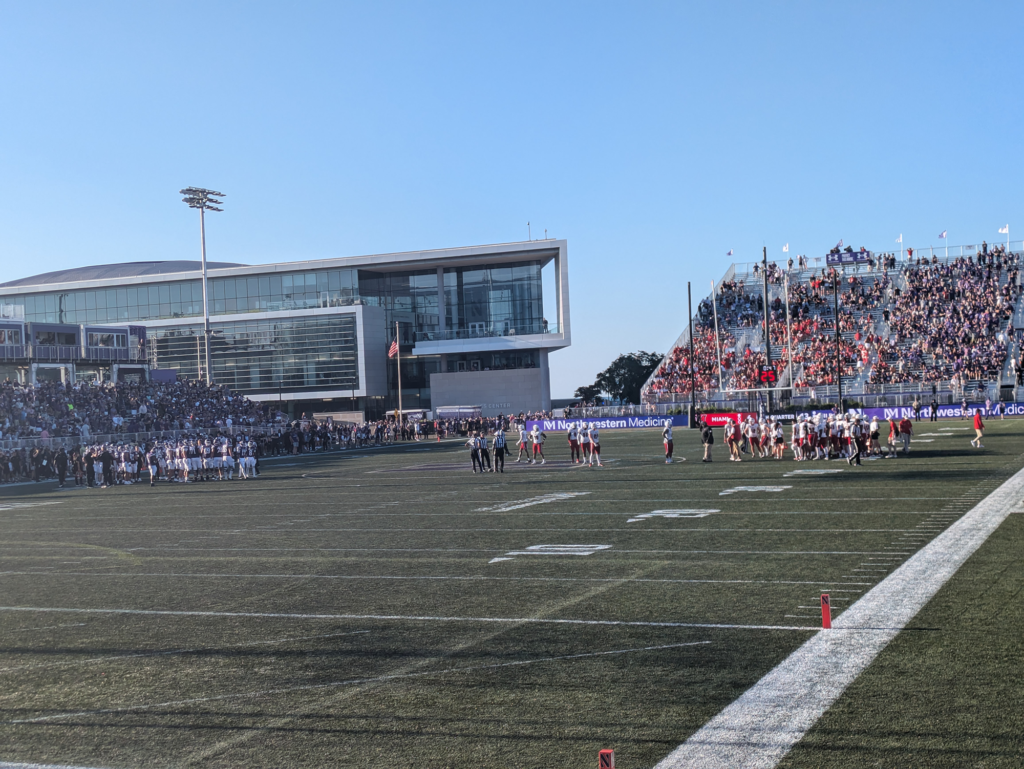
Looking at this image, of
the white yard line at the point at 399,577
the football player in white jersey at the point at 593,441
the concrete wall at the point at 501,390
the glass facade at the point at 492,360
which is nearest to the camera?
the white yard line at the point at 399,577

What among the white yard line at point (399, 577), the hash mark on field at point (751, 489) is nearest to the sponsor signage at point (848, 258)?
the hash mark on field at point (751, 489)

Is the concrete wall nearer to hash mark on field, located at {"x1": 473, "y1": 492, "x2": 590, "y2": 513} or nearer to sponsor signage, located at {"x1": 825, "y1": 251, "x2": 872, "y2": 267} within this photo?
sponsor signage, located at {"x1": 825, "y1": 251, "x2": 872, "y2": 267}

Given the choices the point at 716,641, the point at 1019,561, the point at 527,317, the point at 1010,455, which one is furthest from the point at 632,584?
the point at 527,317

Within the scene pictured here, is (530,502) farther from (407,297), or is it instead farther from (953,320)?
(407,297)

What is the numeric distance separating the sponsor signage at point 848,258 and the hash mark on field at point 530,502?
50.9 m

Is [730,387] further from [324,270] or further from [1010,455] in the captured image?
[324,270]

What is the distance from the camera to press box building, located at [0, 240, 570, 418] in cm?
7644

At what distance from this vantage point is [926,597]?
9508mm

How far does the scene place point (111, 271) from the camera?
90188 mm

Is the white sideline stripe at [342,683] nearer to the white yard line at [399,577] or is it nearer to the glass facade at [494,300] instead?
the white yard line at [399,577]

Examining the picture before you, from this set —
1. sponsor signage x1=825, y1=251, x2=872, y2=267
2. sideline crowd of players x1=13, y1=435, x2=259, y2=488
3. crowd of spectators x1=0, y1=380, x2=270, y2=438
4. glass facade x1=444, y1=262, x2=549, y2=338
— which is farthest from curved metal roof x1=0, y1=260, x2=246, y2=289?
sideline crowd of players x1=13, y1=435, x2=259, y2=488

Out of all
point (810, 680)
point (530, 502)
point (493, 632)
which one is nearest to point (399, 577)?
point (493, 632)

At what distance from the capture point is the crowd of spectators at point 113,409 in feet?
132

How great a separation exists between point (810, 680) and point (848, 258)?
63.6m
